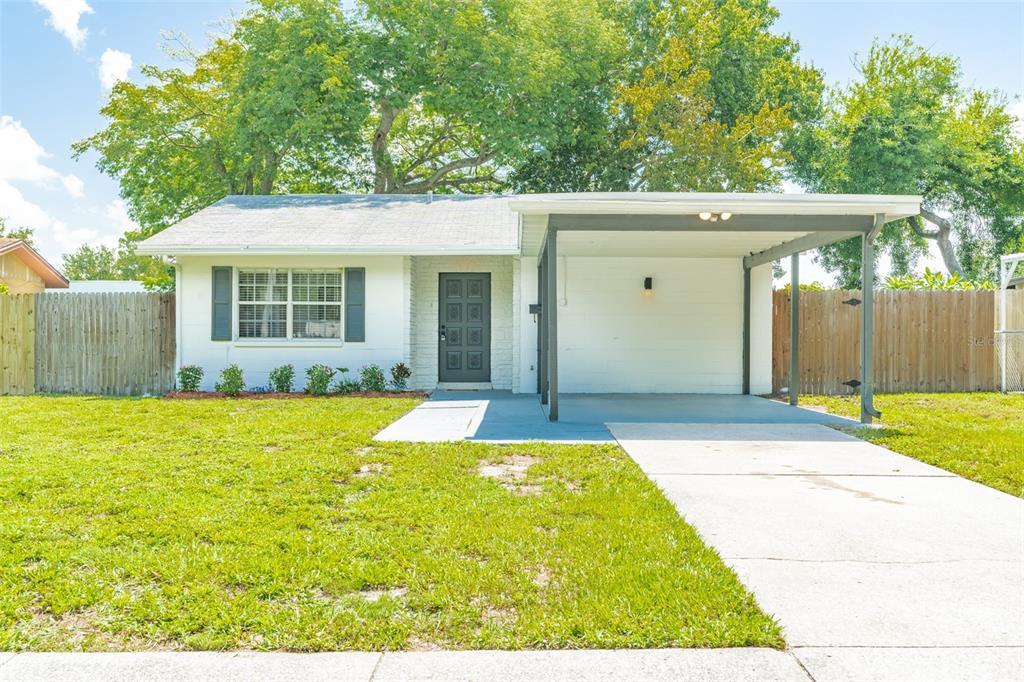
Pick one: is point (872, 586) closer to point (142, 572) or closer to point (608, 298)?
point (142, 572)

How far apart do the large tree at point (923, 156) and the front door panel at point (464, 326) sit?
636 inches

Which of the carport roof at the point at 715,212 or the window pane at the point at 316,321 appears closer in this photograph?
the carport roof at the point at 715,212

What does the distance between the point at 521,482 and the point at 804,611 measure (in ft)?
7.68

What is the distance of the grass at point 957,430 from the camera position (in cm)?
530

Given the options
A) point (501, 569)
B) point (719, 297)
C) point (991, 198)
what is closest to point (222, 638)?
point (501, 569)

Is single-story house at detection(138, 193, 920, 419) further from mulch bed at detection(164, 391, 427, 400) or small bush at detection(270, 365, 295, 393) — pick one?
mulch bed at detection(164, 391, 427, 400)

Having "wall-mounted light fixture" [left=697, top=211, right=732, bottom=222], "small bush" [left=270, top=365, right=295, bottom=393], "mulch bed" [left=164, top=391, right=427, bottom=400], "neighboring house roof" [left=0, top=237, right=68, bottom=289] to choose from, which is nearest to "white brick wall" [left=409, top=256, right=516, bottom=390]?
"mulch bed" [left=164, top=391, right=427, bottom=400]

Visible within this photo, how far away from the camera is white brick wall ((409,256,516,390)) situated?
11.7 m

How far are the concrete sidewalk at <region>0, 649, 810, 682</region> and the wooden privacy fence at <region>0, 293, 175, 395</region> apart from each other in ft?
33.8

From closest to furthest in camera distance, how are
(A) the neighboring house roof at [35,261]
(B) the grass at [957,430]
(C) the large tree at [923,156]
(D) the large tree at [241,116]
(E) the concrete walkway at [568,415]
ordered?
(B) the grass at [957,430], (E) the concrete walkway at [568,415], (D) the large tree at [241,116], (C) the large tree at [923,156], (A) the neighboring house roof at [35,261]

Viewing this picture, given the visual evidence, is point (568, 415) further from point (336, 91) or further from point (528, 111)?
point (528, 111)

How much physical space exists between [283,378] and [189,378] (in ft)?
5.02

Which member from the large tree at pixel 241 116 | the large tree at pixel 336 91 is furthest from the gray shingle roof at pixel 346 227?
the large tree at pixel 336 91

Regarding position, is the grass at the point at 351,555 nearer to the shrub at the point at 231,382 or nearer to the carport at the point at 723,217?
the carport at the point at 723,217
